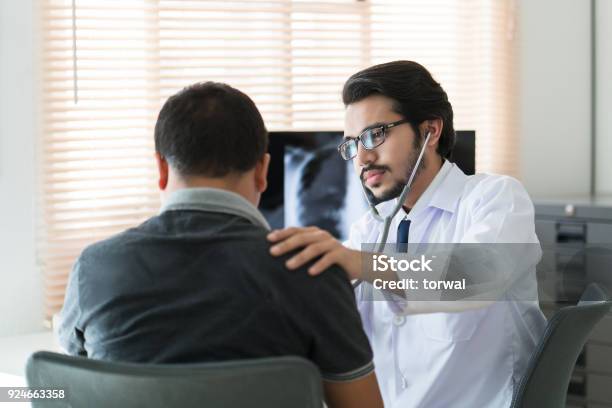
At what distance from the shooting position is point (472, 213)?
1.73m

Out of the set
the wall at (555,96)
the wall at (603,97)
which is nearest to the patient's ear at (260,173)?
the wall at (555,96)

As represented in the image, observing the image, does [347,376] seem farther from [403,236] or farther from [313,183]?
[313,183]

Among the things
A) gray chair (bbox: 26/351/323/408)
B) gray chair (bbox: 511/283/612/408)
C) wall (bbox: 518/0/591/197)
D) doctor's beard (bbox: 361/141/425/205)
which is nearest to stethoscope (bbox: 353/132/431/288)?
doctor's beard (bbox: 361/141/425/205)

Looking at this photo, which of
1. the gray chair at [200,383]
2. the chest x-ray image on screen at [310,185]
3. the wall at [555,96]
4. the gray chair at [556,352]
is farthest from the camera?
the wall at [555,96]

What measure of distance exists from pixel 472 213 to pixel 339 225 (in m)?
1.27

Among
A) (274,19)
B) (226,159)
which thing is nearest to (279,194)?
(274,19)

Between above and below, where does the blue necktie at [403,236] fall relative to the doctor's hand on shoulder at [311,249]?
below

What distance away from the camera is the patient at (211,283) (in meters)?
1.03

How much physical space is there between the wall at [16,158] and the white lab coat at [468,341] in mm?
1230

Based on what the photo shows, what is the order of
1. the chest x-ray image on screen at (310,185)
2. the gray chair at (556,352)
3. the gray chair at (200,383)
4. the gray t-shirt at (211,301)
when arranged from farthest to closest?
the chest x-ray image on screen at (310,185) < the gray chair at (556,352) < the gray t-shirt at (211,301) < the gray chair at (200,383)

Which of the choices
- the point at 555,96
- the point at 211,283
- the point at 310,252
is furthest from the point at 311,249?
the point at 555,96

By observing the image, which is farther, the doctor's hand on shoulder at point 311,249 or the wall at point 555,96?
the wall at point 555,96

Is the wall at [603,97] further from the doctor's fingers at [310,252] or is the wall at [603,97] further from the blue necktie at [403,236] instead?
the doctor's fingers at [310,252]

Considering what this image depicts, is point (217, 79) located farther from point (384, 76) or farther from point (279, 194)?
point (384, 76)
